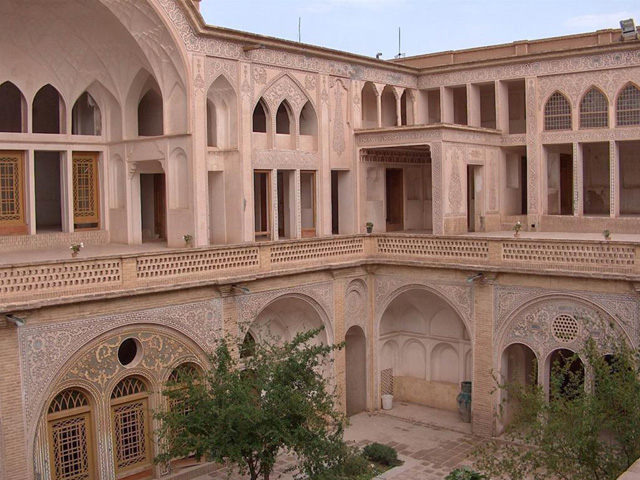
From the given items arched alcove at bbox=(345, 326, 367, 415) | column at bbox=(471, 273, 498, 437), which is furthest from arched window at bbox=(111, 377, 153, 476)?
column at bbox=(471, 273, 498, 437)

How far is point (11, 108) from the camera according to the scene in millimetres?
17500

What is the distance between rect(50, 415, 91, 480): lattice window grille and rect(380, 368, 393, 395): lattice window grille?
26.9 ft

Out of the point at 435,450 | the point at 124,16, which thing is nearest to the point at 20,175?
the point at 124,16

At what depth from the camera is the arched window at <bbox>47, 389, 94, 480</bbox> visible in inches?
519

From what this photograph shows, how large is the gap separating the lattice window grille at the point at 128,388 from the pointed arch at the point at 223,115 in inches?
251

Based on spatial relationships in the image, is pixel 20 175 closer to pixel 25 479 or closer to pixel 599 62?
pixel 25 479

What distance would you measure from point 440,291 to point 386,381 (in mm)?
3311

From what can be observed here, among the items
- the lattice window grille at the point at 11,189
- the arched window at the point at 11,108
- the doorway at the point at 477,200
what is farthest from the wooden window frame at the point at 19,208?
the doorway at the point at 477,200

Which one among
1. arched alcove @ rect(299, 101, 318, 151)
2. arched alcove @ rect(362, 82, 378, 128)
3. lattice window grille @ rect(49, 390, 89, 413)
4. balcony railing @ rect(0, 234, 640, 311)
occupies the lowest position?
lattice window grille @ rect(49, 390, 89, 413)

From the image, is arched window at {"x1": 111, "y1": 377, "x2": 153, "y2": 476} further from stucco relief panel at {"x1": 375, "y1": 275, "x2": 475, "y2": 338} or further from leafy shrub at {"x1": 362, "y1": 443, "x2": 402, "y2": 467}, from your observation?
A: stucco relief panel at {"x1": 375, "y1": 275, "x2": 475, "y2": 338}

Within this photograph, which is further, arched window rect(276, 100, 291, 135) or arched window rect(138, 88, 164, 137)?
arched window rect(276, 100, 291, 135)

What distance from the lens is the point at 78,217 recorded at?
741 inches

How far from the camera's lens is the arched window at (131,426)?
14000mm

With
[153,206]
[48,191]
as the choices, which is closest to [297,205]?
[153,206]
